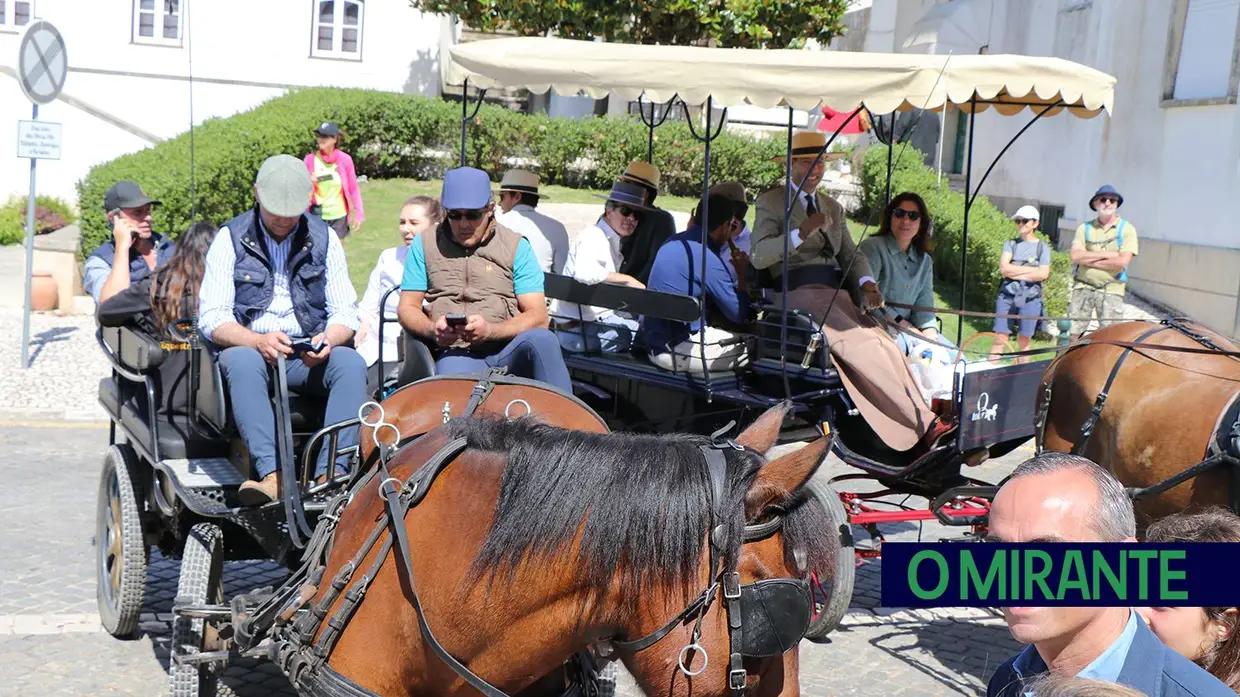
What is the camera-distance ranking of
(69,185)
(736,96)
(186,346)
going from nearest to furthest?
(186,346)
(736,96)
(69,185)

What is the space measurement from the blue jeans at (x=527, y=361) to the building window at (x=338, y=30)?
2386 centimetres

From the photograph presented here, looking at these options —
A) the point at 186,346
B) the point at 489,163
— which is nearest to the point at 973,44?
the point at 489,163

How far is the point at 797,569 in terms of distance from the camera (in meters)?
2.75

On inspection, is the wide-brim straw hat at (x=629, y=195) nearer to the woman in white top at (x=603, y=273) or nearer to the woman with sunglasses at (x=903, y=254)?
the woman in white top at (x=603, y=273)

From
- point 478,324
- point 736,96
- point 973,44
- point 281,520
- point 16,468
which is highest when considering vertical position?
point 973,44

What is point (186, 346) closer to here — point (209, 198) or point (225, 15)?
point (209, 198)

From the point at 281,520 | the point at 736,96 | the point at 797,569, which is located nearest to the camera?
the point at 797,569

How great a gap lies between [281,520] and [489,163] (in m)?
17.6

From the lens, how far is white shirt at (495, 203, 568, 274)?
8.01 m

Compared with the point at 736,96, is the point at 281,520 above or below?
below

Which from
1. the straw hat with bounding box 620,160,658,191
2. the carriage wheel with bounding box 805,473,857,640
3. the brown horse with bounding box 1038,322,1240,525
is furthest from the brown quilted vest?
the brown horse with bounding box 1038,322,1240,525

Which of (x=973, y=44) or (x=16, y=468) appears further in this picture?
(x=973, y=44)

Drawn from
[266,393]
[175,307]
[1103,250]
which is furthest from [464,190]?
[1103,250]

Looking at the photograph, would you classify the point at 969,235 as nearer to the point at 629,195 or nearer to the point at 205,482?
the point at 629,195
